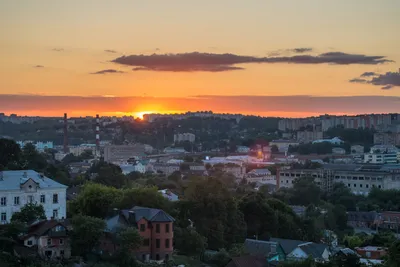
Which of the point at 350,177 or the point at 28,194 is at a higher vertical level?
→ the point at 28,194

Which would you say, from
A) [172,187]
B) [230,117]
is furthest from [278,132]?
[172,187]

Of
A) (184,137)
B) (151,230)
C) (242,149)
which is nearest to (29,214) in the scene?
(151,230)

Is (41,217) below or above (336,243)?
above

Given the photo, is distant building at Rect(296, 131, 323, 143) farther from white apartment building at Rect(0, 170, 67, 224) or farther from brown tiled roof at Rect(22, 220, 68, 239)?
brown tiled roof at Rect(22, 220, 68, 239)

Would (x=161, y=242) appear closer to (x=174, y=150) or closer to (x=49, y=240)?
(x=49, y=240)

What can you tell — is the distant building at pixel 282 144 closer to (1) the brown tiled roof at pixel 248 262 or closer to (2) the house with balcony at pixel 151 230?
(1) the brown tiled roof at pixel 248 262

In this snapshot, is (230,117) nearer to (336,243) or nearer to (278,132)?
(278,132)

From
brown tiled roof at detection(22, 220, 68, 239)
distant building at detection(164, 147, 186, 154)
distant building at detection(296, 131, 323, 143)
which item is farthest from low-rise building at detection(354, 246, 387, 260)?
distant building at detection(296, 131, 323, 143)
